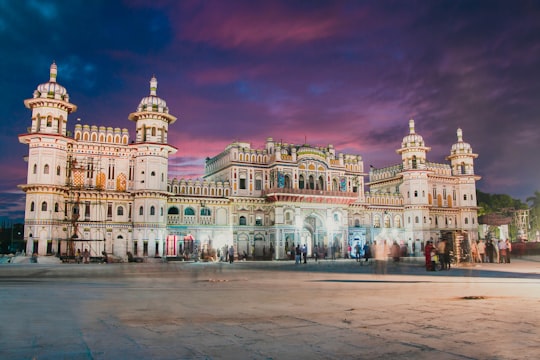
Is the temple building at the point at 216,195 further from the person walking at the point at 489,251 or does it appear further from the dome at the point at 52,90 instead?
the person walking at the point at 489,251

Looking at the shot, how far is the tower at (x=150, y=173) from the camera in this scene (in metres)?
45.8

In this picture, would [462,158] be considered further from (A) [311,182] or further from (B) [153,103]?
(B) [153,103]

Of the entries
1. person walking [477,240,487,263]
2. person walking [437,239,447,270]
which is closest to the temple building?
person walking [477,240,487,263]

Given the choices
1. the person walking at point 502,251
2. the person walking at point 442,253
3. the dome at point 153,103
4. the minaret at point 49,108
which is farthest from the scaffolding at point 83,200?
the person walking at point 502,251

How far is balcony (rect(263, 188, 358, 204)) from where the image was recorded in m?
53.1

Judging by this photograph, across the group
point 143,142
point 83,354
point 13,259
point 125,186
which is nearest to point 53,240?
point 13,259

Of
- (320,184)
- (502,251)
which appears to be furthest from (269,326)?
(320,184)

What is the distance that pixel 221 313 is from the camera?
9336mm

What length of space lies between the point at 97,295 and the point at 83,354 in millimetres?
7180

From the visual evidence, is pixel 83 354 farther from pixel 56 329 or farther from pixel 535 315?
pixel 535 315

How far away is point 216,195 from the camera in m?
52.5

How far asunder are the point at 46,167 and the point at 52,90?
7464 millimetres

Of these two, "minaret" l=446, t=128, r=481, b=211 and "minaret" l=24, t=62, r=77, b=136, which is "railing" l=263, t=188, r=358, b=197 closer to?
"minaret" l=446, t=128, r=481, b=211

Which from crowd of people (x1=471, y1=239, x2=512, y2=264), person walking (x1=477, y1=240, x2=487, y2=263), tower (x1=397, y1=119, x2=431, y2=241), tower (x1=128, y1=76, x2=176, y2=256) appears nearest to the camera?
person walking (x1=477, y1=240, x2=487, y2=263)
